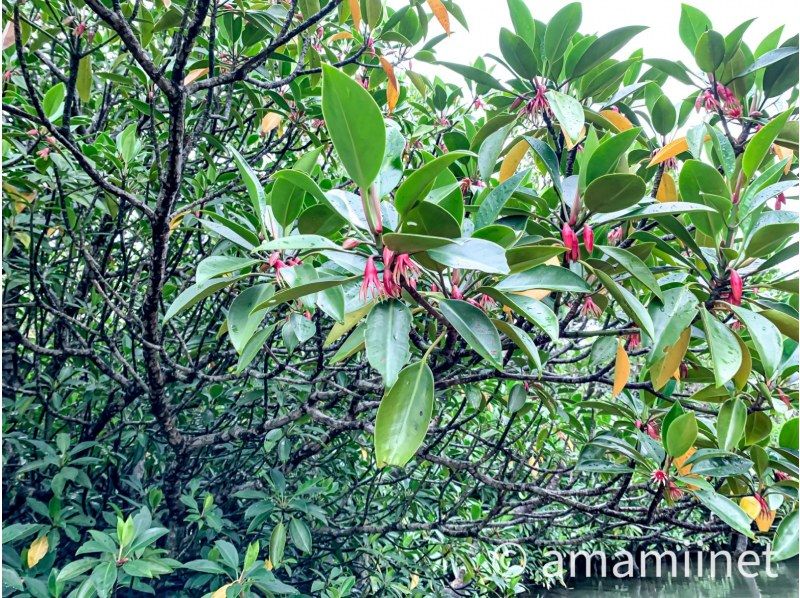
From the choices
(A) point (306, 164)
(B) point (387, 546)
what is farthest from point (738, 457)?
(B) point (387, 546)

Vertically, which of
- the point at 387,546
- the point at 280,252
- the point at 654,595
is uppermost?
the point at 280,252

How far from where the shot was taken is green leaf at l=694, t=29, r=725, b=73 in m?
0.90

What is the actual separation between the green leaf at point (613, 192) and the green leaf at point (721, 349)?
0.21m

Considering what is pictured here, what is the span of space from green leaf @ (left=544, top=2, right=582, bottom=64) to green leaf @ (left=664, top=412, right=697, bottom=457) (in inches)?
A: 24.9

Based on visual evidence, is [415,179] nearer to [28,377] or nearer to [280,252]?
[280,252]

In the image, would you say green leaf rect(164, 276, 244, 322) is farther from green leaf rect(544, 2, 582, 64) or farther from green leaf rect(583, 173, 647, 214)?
green leaf rect(544, 2, 582, 64)

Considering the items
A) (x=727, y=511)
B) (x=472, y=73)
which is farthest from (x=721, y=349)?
(x=472, y=73)

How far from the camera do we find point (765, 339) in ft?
2.27

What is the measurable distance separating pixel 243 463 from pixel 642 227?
139 centimetres

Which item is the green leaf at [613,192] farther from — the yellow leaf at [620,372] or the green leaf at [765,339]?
the yellow leaf at [620,372]

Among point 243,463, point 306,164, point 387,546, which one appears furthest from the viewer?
point 387,546

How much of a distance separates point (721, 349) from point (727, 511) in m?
0.38

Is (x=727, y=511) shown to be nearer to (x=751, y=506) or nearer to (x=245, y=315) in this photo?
(x=751, y=506)

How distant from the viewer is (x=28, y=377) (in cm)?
161
